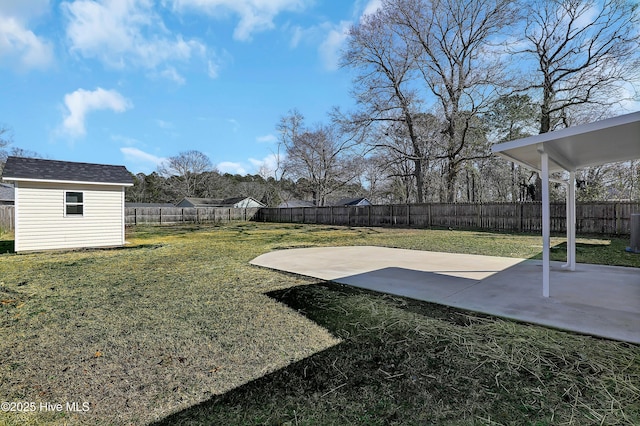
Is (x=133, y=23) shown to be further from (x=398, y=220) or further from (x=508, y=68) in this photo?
(x=508, y=68)

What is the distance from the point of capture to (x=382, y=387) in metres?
1.99

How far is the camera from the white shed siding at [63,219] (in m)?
8.90

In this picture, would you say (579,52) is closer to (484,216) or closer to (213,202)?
(484,216)

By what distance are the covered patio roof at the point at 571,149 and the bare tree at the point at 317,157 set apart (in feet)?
79.3

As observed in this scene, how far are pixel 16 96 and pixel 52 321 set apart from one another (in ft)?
51.8

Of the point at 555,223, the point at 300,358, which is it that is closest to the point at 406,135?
the point at 555,223

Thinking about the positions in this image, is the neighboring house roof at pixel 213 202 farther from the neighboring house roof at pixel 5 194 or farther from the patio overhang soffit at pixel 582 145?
the patio overhang soffit at pixel 582 145

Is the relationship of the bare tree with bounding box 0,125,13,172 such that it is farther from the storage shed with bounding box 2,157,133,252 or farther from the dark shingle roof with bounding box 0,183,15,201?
the storage shed with bounding box 2,157,133,252

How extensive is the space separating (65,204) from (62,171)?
3.63ft

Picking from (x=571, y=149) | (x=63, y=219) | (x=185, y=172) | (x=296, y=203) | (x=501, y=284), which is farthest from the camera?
A: (x=185, y=172)

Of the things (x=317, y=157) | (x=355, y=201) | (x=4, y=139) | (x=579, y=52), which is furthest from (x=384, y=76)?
(x=4, y=139)

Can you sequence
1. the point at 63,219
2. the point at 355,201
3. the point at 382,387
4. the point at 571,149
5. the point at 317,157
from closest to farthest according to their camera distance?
the point at 382,387, the point at 571,149, the point at 63,219, the point at 317,157, the point at 355,201

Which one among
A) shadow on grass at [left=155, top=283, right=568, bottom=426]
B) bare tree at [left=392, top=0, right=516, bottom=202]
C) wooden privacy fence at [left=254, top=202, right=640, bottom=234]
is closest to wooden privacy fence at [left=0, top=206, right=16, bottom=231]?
wooden privacy fence at [left=254, top=202, right=640, bottom=234]

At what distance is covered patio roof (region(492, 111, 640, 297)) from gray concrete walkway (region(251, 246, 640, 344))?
442 mm
